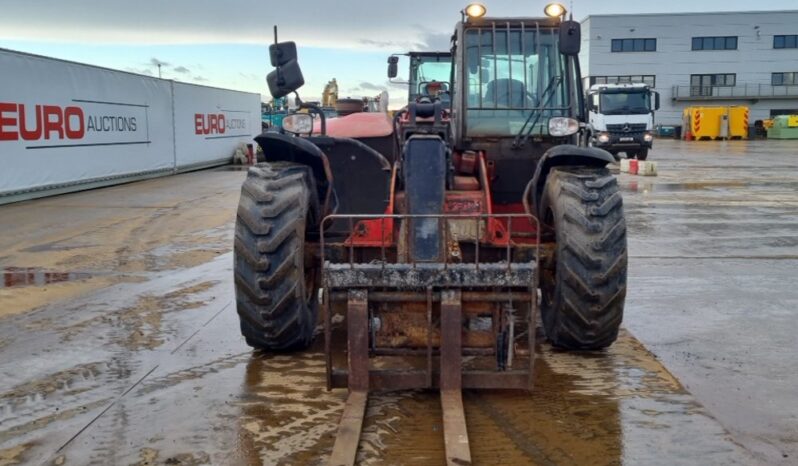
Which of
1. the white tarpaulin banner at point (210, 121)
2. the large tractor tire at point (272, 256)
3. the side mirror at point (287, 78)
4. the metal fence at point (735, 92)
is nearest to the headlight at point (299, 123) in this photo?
the side mirror at point (287, 78)

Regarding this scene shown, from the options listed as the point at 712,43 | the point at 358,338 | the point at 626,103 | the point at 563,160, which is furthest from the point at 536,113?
the point at 712,43

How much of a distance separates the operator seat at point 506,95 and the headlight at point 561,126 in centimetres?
58

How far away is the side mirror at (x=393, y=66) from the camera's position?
420 inches

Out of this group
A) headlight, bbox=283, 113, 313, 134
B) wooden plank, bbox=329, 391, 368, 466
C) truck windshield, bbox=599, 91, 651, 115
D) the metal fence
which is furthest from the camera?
the metal fence

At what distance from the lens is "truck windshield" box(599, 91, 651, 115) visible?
94.8ft

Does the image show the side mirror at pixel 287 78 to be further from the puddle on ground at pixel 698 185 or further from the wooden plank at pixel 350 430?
the puddle on ground at pixel 698 185

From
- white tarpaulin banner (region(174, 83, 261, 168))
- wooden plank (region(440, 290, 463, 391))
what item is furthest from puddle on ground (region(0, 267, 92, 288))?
white tarpaulin banner (region(174, 83, 261, 168))

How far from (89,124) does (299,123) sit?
1448 centimetres

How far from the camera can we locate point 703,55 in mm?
56969

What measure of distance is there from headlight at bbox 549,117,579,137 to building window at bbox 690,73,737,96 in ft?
183

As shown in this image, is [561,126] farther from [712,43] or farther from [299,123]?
[712,43]

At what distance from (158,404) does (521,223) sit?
→ 3010 millimetres

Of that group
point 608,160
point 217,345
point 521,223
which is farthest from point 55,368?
point 608,160

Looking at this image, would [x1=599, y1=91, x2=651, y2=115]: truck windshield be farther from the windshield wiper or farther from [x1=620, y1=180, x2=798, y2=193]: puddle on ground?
the windshield wiper
